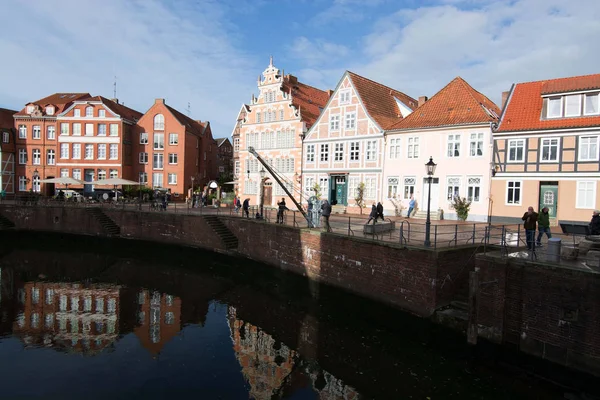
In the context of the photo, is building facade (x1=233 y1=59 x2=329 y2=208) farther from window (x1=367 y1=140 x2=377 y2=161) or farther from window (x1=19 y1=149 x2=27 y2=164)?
window (x1=19 y1=149 x2=27 y2=164)

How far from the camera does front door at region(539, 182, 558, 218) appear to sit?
2273 centimetres

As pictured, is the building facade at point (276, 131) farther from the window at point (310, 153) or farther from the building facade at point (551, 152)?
the building facade at point (551, 152)

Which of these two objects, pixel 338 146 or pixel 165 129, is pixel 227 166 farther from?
pixel 338 146

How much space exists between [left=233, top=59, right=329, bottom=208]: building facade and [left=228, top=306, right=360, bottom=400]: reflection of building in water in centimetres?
2197

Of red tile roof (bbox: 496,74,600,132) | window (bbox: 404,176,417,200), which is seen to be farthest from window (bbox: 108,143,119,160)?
red tile roof (bbox: 496,74,600,132)

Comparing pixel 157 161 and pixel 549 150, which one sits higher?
pixel 157 161

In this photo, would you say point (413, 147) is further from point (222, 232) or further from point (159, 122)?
point (159, 122)

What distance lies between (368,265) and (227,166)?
168 feet

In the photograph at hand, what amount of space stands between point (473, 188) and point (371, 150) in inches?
312

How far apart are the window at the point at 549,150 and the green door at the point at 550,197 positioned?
5.25 ft

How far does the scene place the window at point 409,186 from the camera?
28.5m

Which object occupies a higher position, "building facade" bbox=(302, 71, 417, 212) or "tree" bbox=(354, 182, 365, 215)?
"building facade" bbox=(302, 71, 417, 212)

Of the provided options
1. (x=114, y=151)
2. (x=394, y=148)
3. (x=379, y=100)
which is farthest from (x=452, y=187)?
(x=114, y=151)

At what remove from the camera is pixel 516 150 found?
23766 mm
